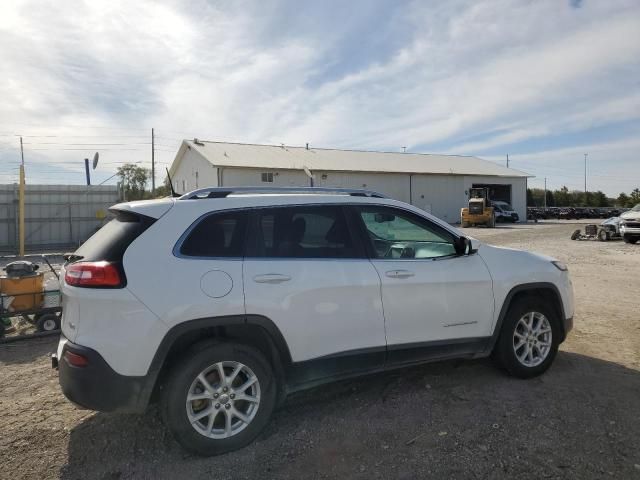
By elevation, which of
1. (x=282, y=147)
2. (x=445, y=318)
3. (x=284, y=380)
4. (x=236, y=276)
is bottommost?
(x=284, y=380)

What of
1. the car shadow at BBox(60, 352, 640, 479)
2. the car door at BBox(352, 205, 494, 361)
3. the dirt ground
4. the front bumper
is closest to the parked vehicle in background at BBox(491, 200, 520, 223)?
the front bumper

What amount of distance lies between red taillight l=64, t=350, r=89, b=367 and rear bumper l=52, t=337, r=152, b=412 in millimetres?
15

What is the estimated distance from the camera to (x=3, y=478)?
3.06m

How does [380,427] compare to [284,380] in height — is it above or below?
below

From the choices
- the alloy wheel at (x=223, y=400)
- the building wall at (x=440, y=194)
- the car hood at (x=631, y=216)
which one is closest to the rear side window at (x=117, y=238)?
the alloy wheel at (x=223, y=400)

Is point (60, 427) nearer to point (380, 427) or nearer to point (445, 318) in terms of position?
point (380, 427)

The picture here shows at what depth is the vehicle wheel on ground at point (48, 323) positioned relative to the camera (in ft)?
20.2

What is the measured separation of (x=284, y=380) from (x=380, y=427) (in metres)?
0.83

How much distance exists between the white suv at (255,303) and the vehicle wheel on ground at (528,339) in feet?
0.07

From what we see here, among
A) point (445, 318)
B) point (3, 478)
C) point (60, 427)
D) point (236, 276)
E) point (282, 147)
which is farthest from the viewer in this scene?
point (282, 147)

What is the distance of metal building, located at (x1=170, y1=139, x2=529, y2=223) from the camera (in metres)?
33.1

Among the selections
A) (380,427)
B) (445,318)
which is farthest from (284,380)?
(445,318)

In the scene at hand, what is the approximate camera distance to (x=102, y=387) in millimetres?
3021

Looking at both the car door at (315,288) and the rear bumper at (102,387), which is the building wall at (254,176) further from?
the rear bumper at (102,387)
